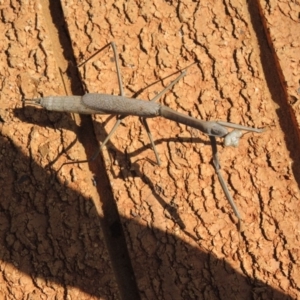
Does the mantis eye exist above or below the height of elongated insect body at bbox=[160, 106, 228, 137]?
below

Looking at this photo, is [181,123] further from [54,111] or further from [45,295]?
[45,295]

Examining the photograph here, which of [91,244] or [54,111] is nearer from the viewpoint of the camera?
[91,244]

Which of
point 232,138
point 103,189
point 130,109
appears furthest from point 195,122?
point 103,189

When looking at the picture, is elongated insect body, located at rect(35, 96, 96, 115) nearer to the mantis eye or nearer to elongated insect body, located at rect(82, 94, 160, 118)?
elongated insect body, located at rect(82, 94, 160, 118)

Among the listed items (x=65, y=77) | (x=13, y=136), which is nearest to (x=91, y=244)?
(x=13, y=136)

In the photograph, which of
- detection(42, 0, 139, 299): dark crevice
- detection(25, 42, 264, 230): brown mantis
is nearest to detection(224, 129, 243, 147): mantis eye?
detection(25, 42, 264, 230): brown mantis
